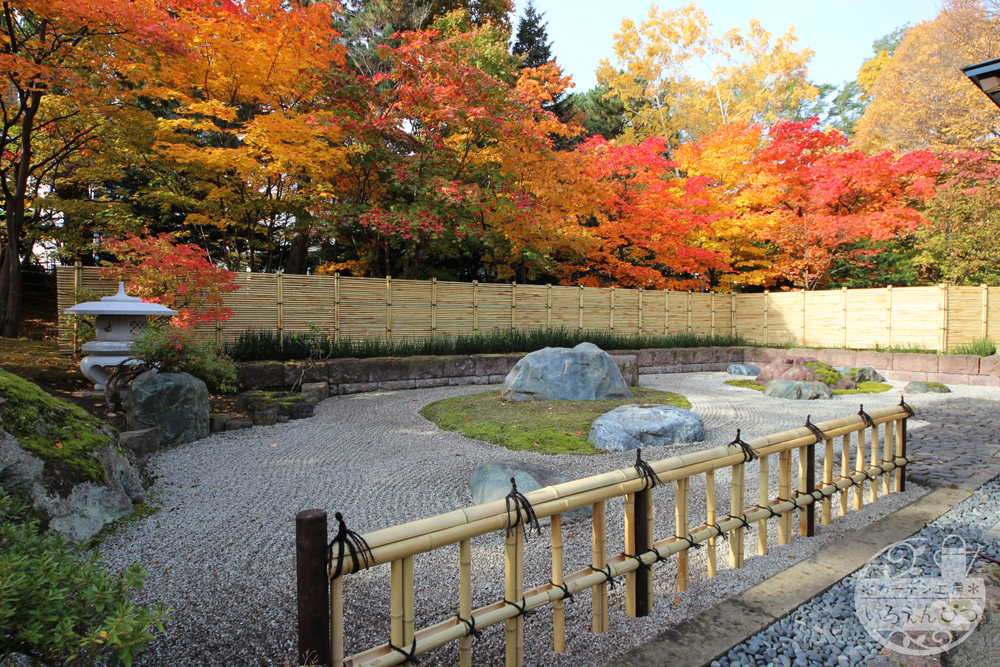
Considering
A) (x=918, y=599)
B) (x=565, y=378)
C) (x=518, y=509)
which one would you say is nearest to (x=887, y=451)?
(x=918, y=599)

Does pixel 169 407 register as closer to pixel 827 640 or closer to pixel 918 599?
pixel 827 640

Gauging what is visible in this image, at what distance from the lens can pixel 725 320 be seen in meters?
15.7

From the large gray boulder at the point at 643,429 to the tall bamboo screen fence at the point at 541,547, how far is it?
2.13 meters

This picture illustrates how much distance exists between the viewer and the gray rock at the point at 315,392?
7.02m

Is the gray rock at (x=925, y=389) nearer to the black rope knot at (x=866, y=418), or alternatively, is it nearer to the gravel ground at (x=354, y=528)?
the gravel ground at (x=354, y=528)

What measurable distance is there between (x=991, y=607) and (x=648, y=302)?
40.8 feet

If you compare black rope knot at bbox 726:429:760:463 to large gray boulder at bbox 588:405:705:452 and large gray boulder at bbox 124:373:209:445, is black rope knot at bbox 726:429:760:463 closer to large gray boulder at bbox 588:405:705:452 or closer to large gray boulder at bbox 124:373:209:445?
large gray boulder at bbox 588:405:705:452

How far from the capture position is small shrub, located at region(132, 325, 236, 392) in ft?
18.3

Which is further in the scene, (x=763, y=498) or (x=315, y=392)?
(x=315, y=392)

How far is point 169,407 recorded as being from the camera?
16.6ft

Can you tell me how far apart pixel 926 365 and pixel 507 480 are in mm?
11712

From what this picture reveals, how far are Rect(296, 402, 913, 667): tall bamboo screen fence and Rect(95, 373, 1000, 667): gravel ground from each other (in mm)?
123

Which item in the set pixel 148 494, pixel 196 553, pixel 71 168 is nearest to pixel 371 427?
pixel 148 494

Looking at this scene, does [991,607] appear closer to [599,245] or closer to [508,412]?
[508,412]
